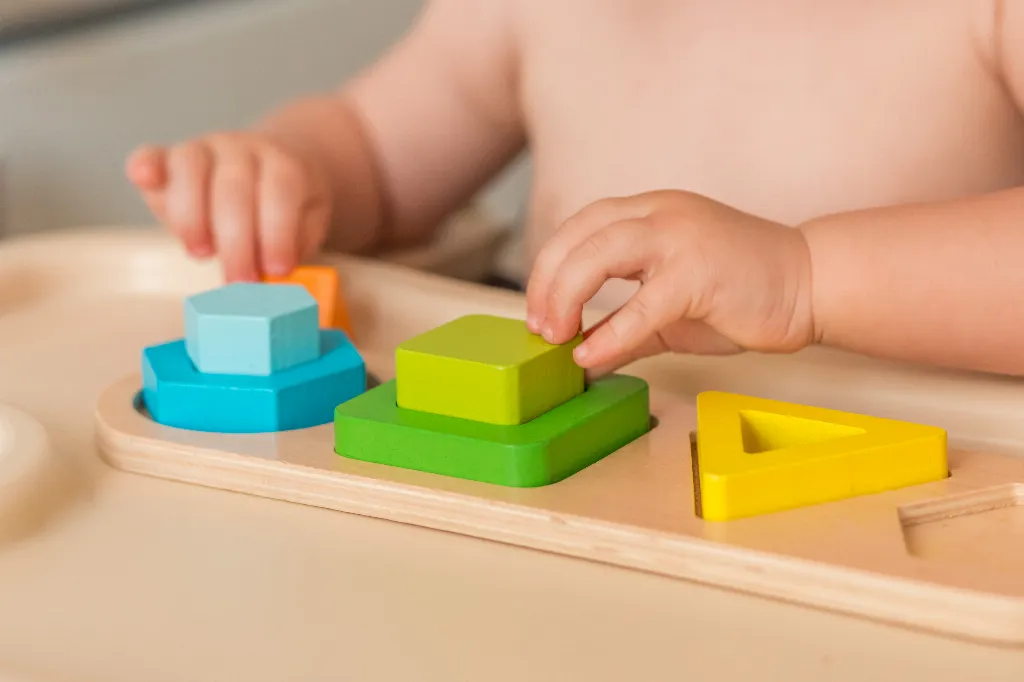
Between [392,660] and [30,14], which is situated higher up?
[30,14]

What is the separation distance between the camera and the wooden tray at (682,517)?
1.13 ft

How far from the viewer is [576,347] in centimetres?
46

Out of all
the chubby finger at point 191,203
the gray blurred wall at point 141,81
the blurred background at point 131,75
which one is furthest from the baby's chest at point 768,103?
the gray blurred wall at point 141,81

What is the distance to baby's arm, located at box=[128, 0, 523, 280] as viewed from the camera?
0.77m

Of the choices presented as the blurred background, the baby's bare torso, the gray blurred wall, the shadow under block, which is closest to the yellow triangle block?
the shadow under block

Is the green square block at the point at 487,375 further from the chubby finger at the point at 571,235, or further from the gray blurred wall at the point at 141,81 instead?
the gray blurred wall at the point at 141,81

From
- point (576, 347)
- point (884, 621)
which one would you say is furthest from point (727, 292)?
point (884, 621)

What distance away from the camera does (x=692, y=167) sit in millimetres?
720

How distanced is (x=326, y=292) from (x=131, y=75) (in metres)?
0.79

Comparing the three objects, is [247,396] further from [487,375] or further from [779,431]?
[779,431]

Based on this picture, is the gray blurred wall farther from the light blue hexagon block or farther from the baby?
the light blue hexagon block

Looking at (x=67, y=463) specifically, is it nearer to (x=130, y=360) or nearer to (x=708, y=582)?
(x=130, y=360)

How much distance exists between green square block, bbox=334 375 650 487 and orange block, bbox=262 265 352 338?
0.14m

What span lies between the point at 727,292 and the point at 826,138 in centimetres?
23
